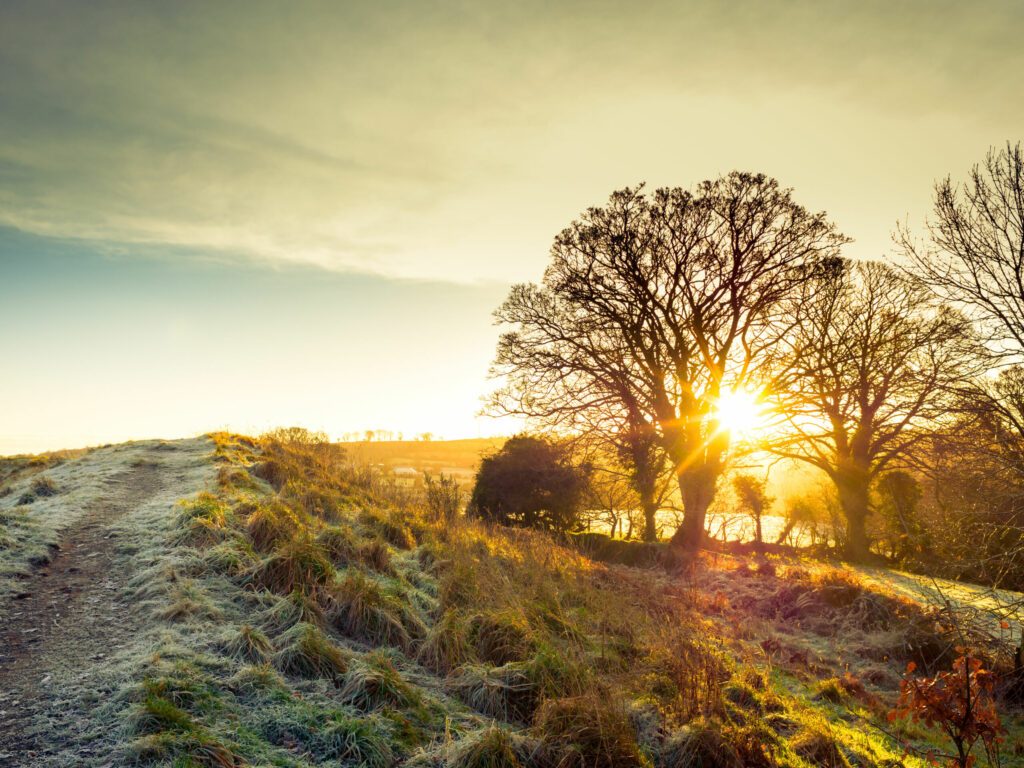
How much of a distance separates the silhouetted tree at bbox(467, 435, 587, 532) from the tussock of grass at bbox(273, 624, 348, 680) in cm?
Result: 1455

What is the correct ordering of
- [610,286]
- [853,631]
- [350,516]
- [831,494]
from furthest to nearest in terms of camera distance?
[831,494] → [610,286] → [350,516] → [853,631]

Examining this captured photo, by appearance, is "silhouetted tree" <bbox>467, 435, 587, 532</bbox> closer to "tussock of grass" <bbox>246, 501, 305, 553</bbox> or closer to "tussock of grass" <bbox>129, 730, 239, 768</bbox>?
"tussock of grass" <bbox>246, 501, 305, 553</bbox>

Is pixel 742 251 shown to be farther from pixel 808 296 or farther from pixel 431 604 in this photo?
pixel 431 604

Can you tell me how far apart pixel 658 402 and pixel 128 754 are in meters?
15.5

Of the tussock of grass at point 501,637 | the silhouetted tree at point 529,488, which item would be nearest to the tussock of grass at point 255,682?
the tussock of grass at point 501,637

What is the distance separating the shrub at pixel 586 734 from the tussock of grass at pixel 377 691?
1280 millimetres

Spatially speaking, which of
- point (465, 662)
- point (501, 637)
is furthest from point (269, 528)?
point (501, 637)

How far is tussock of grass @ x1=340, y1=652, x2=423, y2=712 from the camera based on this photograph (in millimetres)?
5566

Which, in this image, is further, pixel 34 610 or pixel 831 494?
pixel 831 494

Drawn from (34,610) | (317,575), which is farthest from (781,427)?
(34,610)

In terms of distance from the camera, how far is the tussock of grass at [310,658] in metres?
5.96

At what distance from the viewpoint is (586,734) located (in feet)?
17.3

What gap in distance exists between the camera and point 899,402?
70.6 feet

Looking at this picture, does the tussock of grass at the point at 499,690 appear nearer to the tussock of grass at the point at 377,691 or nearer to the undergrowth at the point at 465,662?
the undergrowth at the point at 465,662
